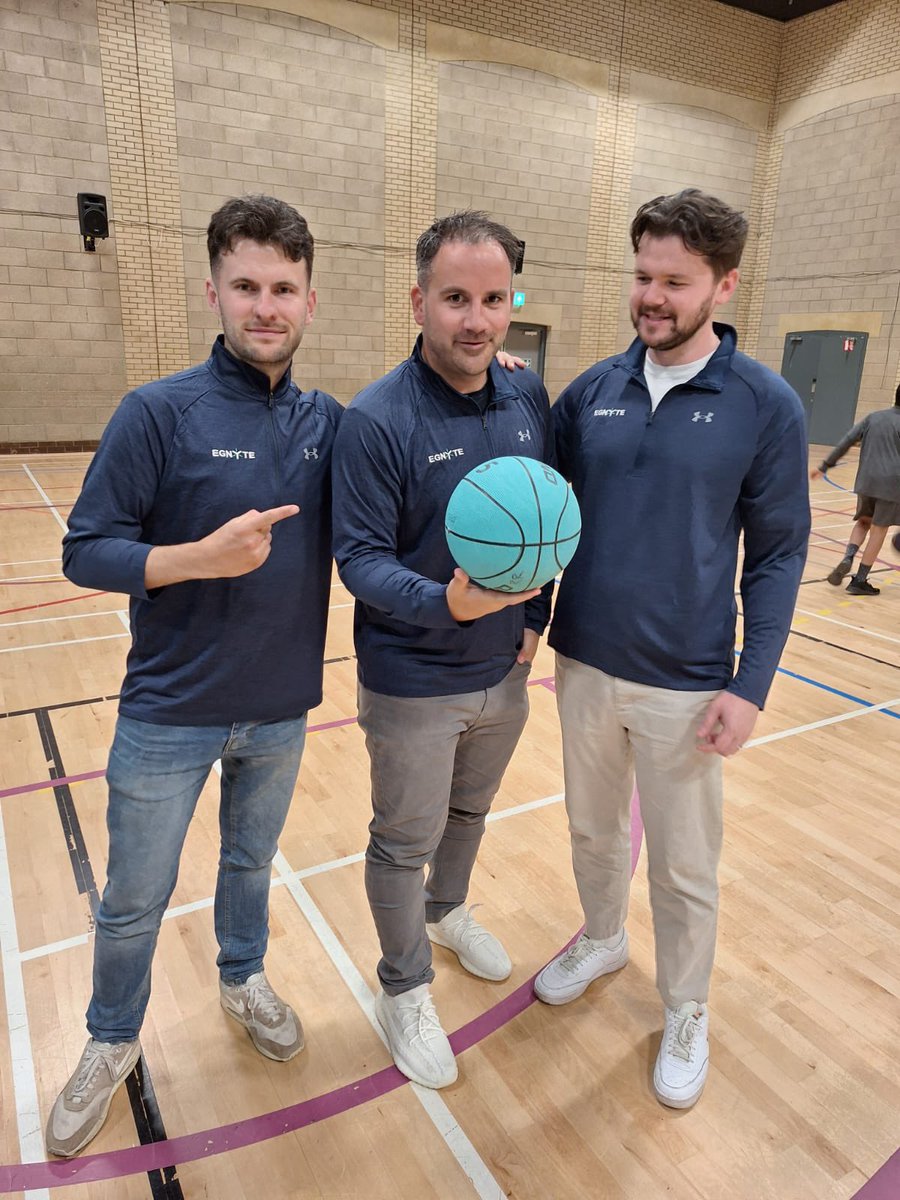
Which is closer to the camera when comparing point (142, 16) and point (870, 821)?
point (870, 821)

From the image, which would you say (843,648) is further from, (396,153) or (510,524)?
(396,153)

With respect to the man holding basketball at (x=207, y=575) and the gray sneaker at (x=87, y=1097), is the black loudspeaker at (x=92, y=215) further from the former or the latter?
the gray sneaker at (x=87, y=1097)

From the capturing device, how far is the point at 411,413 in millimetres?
2020

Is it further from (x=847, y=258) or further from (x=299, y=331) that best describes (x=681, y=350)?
(x=847, y=258)

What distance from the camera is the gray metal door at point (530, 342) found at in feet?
54.1

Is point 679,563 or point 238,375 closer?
point 238,375

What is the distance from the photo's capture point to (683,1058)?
2359 millimetres

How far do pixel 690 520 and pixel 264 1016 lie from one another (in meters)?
1.92

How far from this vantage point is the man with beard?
204cm

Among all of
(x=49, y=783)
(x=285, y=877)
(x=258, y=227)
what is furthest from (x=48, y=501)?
(x=258, y=227)

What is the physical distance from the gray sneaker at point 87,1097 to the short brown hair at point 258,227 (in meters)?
2.08

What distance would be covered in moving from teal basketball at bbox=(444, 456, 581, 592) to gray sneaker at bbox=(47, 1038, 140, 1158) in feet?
5.58

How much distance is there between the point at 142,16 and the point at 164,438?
549 inches

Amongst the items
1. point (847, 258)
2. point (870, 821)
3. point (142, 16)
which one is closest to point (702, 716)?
point (870, 821)
